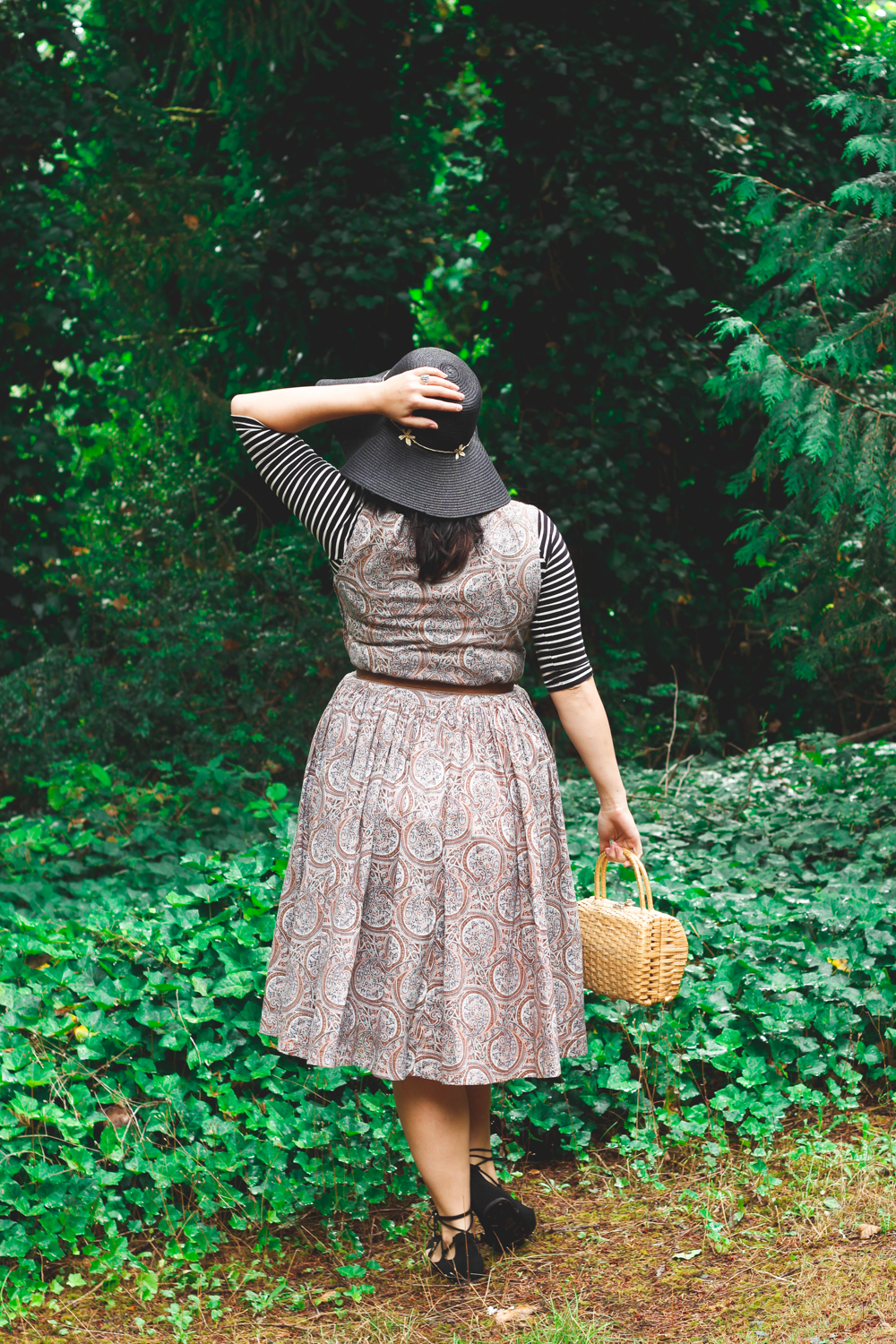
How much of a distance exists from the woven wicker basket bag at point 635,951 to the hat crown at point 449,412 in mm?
934

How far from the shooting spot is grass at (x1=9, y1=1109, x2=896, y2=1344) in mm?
2273

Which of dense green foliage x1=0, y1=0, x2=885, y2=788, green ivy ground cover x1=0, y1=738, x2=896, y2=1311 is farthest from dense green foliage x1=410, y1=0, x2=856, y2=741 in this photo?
green ivy ground cover x1=0, y1=738, x2=896, y2=1311

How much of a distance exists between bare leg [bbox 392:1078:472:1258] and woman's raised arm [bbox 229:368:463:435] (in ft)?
4.22

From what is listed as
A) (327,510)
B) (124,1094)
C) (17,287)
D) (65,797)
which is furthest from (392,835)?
(17,287)

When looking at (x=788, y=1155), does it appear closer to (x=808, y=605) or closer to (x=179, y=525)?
(x=808, y=605)

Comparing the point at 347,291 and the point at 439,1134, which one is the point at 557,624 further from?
the point at 347,291

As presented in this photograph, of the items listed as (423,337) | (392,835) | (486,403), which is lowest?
(392,835)

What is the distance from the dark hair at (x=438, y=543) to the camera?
2.21m

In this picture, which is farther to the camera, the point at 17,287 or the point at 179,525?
the point at 179,525

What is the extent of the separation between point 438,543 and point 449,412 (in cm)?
25

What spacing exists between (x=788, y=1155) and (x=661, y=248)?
17.2 ft

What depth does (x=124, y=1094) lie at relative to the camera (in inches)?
108

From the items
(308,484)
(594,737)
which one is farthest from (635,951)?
(308,484)

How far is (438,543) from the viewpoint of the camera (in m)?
2.21
